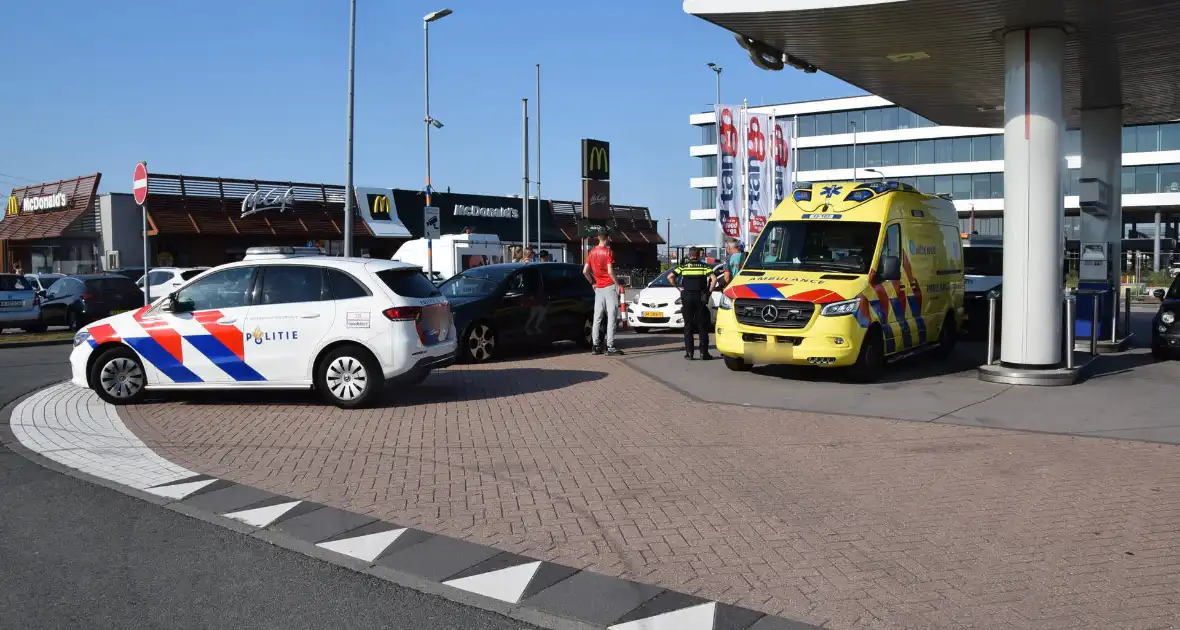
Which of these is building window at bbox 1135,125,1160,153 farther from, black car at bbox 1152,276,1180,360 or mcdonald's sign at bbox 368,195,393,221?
black car at bbox 1152,276,1180,360

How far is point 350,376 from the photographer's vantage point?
1009cm

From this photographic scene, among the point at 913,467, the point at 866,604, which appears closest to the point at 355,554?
the point at 866,604

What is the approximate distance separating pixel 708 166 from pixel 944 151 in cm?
1974

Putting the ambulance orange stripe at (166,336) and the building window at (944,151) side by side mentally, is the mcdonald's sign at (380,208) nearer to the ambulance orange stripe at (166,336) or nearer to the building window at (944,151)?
the ambulance orange stripe at (166,336)

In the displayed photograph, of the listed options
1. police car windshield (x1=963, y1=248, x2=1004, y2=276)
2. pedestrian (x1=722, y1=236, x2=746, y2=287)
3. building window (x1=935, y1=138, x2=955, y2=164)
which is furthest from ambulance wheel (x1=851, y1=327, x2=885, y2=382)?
building window (x1=935, y1=138, x2=955, y2=164)

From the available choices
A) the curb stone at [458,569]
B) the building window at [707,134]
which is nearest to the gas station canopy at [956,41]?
the curb stone at [458,569]

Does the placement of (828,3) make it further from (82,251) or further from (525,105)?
(82,251)

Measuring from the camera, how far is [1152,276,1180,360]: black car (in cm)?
1350

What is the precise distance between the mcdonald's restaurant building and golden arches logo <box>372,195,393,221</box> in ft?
0.14

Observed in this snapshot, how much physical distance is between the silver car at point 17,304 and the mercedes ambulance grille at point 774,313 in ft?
55.6

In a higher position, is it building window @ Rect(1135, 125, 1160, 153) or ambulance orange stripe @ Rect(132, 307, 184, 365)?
building window @ Rect(1135, 125, 1160, 153)

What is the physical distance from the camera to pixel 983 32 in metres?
12.2

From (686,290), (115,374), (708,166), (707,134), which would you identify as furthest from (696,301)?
(707,134)

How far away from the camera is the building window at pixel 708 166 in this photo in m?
79.8
